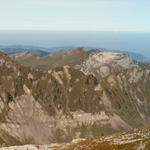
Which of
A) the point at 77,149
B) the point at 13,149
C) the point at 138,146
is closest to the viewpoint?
the point at 138,146

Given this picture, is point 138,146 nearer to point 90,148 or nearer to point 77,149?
point 90,148

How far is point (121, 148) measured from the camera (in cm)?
5572

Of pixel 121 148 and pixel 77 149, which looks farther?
pixel 77 149

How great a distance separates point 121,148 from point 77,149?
2414cm

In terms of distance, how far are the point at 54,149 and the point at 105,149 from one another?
3986cm

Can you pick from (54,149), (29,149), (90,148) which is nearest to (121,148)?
(90,148)

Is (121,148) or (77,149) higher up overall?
(121,148)

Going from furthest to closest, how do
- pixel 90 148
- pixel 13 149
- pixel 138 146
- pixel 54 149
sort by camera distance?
pixel 13 149
pixel 54 149
pixel 90 148
pixel 138 146

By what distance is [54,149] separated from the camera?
95.3 metres

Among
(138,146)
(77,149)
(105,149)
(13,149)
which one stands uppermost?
(138,146)

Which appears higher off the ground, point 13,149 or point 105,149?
point 105,149

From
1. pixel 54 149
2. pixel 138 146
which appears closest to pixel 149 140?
pixel 138 146

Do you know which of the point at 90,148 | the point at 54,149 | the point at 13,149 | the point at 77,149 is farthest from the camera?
the point at 13,149

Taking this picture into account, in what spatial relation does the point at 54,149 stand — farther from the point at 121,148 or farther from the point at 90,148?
the point at 121,148
